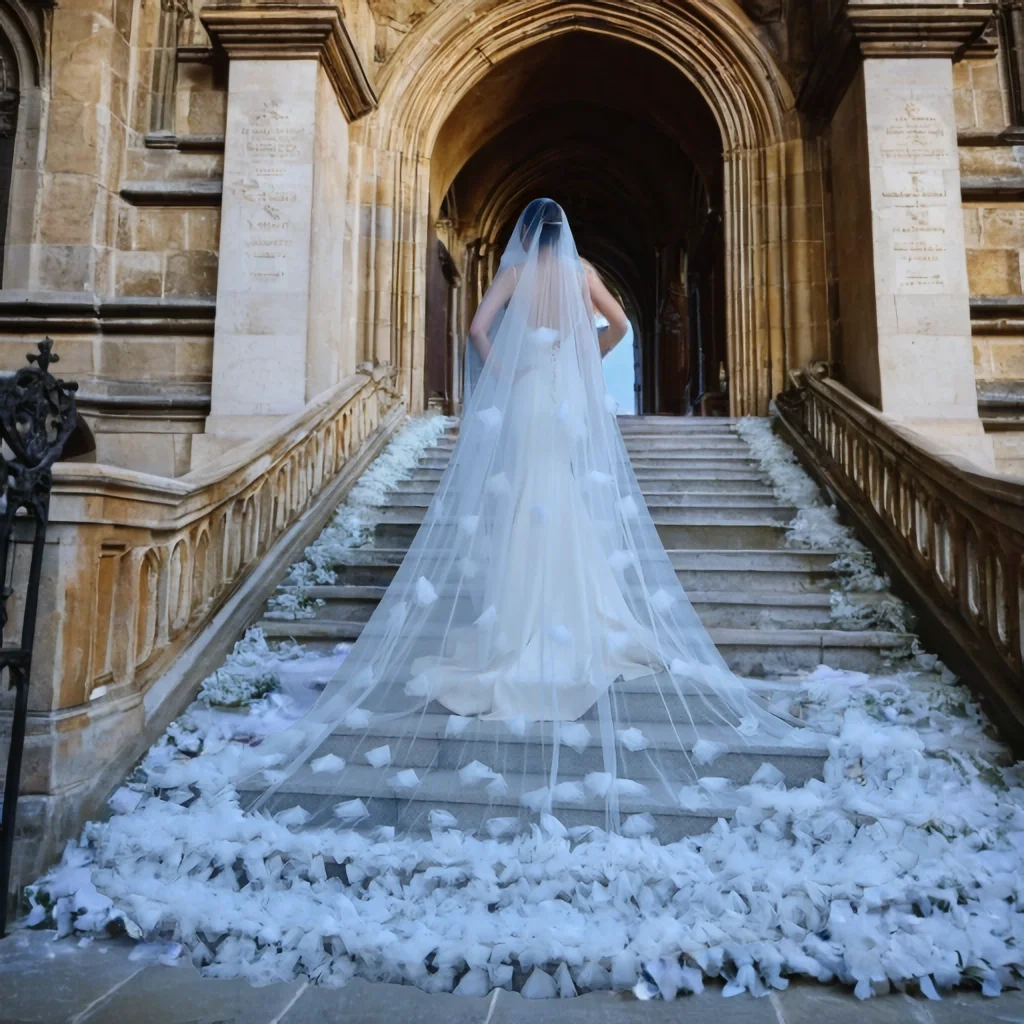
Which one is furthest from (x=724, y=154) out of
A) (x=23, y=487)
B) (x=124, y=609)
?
(x=23, y=487)

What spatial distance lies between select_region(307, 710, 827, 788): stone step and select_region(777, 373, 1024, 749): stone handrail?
1.05m

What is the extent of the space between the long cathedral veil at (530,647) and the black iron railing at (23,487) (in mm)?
724

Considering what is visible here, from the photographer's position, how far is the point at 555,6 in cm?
936

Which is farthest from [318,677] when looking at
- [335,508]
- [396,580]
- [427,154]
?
[427,154]

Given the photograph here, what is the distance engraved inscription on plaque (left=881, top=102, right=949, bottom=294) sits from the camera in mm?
6801

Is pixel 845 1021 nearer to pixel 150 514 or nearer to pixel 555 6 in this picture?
pixel 150 514

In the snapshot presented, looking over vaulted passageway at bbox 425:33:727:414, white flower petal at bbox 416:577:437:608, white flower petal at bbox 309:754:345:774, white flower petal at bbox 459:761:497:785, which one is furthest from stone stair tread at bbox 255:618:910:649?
vaulted passageway at bbox 425:33:727:414

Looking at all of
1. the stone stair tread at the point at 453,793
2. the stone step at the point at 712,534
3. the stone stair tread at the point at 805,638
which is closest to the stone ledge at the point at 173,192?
the stone step at the point at 712,534

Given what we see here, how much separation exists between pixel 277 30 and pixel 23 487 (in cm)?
641

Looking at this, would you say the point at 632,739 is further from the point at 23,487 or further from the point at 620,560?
the point at 23,487

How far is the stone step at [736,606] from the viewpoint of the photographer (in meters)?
4.34

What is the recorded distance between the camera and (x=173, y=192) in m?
7.47

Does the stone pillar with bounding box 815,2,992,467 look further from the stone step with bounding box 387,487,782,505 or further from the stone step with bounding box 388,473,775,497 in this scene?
the stone step with bounding box 387,487,782,505

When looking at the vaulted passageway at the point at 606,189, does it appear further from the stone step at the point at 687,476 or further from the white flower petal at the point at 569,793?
the white flower petal at the point at 569,793
